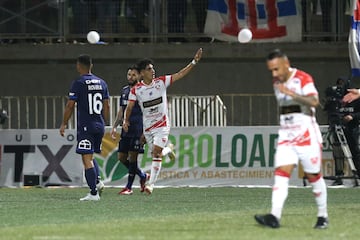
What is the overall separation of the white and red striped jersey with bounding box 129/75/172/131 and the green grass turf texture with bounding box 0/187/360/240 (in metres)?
1.28

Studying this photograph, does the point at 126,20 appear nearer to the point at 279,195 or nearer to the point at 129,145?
the point at 129,145

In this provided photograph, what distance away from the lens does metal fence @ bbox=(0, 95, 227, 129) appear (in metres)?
23.8

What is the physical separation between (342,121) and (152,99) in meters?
4.92

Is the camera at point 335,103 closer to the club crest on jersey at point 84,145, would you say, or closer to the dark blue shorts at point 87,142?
the dark blue shorts at point 87,142

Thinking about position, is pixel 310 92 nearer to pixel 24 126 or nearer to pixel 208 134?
pixel 208 134

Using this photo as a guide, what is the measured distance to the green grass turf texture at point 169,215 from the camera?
12.4 metres

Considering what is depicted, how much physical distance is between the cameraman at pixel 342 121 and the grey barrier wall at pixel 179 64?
10.5 feet

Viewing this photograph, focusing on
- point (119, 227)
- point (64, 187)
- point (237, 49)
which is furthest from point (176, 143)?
point (119, 227)

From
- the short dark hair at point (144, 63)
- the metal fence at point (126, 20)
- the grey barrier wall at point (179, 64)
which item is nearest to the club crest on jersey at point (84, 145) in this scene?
the short dark hair at point (144, 63)

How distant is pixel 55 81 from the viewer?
88.3 feet

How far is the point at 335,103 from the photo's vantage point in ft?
75.0

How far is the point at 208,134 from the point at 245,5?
417cm

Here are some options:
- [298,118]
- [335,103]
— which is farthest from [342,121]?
[298,118]

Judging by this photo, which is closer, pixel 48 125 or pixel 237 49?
pixel 48 125
